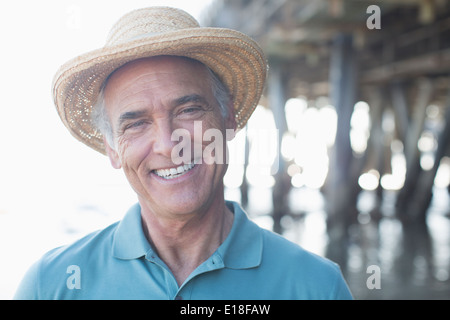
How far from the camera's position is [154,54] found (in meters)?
1.46

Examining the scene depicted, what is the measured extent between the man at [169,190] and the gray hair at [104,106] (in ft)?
0.04

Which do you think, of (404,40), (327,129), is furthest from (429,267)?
(327,129)

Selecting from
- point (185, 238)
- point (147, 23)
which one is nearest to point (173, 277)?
point (185, 238)

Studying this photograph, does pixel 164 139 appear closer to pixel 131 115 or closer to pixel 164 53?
pixel 131 115

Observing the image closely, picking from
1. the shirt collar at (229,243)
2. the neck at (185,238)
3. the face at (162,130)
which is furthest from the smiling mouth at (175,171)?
the shirt collar at (229,243)

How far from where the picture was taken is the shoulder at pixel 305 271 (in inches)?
59.0

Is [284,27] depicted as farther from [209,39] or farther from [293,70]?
[209,39]

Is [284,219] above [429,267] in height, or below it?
above

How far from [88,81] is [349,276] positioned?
15.5 feet

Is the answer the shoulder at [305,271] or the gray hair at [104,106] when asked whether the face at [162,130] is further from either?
the shoulder at [305,271]

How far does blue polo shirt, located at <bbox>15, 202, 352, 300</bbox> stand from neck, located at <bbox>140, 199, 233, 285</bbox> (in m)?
0.06

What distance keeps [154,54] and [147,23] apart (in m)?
0.14

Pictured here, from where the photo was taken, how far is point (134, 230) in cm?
163
